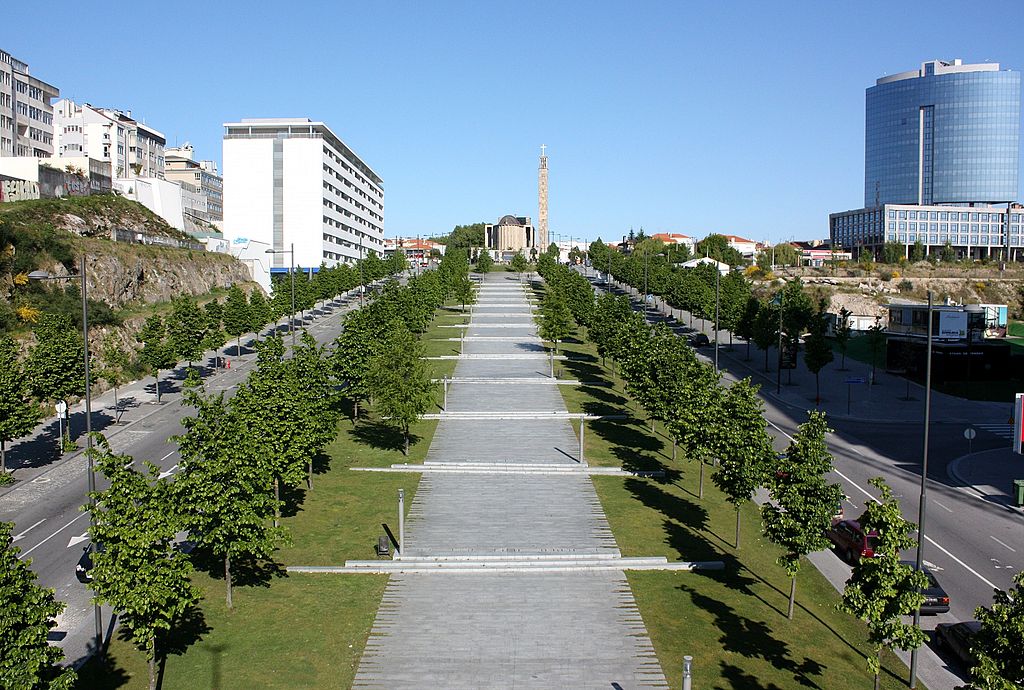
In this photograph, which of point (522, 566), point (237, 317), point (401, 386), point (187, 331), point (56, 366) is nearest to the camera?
point (522, 566)

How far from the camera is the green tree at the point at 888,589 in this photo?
1850cm

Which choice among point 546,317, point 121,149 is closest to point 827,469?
point 546,317

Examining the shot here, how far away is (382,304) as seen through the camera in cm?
6838

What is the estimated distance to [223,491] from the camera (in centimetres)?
2338

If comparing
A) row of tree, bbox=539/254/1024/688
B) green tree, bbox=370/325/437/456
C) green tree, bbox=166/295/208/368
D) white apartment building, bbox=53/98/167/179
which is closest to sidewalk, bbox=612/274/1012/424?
row of tree, bbox=539/254/1024/688

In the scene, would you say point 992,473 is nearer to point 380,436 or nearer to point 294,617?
point 380,436

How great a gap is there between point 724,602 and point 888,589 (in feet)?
25.5

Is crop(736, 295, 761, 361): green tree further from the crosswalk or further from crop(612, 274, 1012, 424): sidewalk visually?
the crosswalk

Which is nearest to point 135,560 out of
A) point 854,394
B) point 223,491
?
point 223,491

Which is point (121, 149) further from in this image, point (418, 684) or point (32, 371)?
point (418, 684)

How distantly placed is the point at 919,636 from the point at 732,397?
12.7 meters

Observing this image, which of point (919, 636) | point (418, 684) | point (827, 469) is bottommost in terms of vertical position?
point (418, 684)

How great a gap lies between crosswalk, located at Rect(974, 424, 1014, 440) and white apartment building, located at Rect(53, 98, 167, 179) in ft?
382

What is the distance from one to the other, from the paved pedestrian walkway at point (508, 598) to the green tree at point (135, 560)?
502cm
